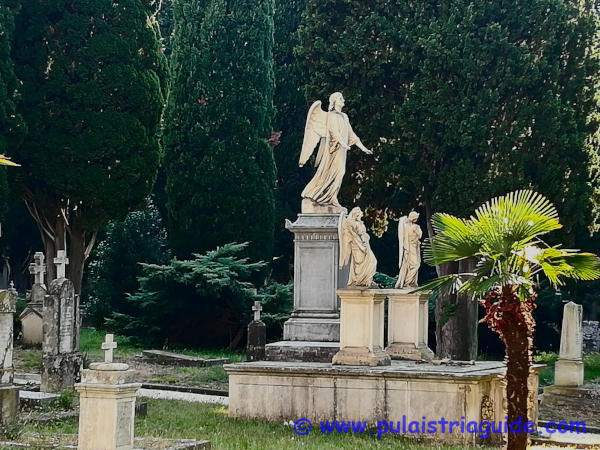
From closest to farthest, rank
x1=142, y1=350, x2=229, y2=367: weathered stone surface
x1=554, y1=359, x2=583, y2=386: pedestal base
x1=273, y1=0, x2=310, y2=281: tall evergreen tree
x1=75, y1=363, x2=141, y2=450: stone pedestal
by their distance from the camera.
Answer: x1=75, y1=363, x2=141, y2=450: stone pedestal < x1=554, y1=359, x2=583, y2=386: pedestal base < x1=142, y1=350, x2=229, y2=367: weathered stone surface < x1=273, y1=0, x2=310, y2=281: tall evergreen tree

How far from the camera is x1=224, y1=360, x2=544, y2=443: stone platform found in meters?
13.2

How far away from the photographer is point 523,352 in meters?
9.83

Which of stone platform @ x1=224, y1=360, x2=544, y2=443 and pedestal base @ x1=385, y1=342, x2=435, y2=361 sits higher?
pedestal base @ x1=385, y1=342, x2=435, y2=361

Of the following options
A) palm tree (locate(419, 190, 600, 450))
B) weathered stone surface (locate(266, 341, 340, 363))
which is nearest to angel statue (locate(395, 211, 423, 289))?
weathered stone surface (locate(266, 341, 340, 363))

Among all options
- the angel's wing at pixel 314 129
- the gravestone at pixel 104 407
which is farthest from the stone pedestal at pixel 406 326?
the gravestone at pixel 104 407

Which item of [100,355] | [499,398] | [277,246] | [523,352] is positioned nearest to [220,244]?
[277,246]

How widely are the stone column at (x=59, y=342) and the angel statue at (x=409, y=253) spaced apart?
5350 mm

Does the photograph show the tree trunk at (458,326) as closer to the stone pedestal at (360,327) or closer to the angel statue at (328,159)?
the angel statue at (328,159)

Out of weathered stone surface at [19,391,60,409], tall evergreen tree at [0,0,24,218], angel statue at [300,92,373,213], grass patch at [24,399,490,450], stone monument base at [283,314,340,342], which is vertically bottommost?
grass patch at [24,399,490,450]

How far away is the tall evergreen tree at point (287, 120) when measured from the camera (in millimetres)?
33344

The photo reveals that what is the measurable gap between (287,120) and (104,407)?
24.6m

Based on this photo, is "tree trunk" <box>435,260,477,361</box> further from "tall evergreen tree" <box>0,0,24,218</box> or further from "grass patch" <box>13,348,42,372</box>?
"tall evergreen tree" <box>0,0,24,218</box>

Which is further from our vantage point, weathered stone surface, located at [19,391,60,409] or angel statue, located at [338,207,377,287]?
→ angel statue, located at [338,207,377,287]

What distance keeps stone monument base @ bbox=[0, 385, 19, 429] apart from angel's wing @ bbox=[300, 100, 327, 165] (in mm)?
7053
